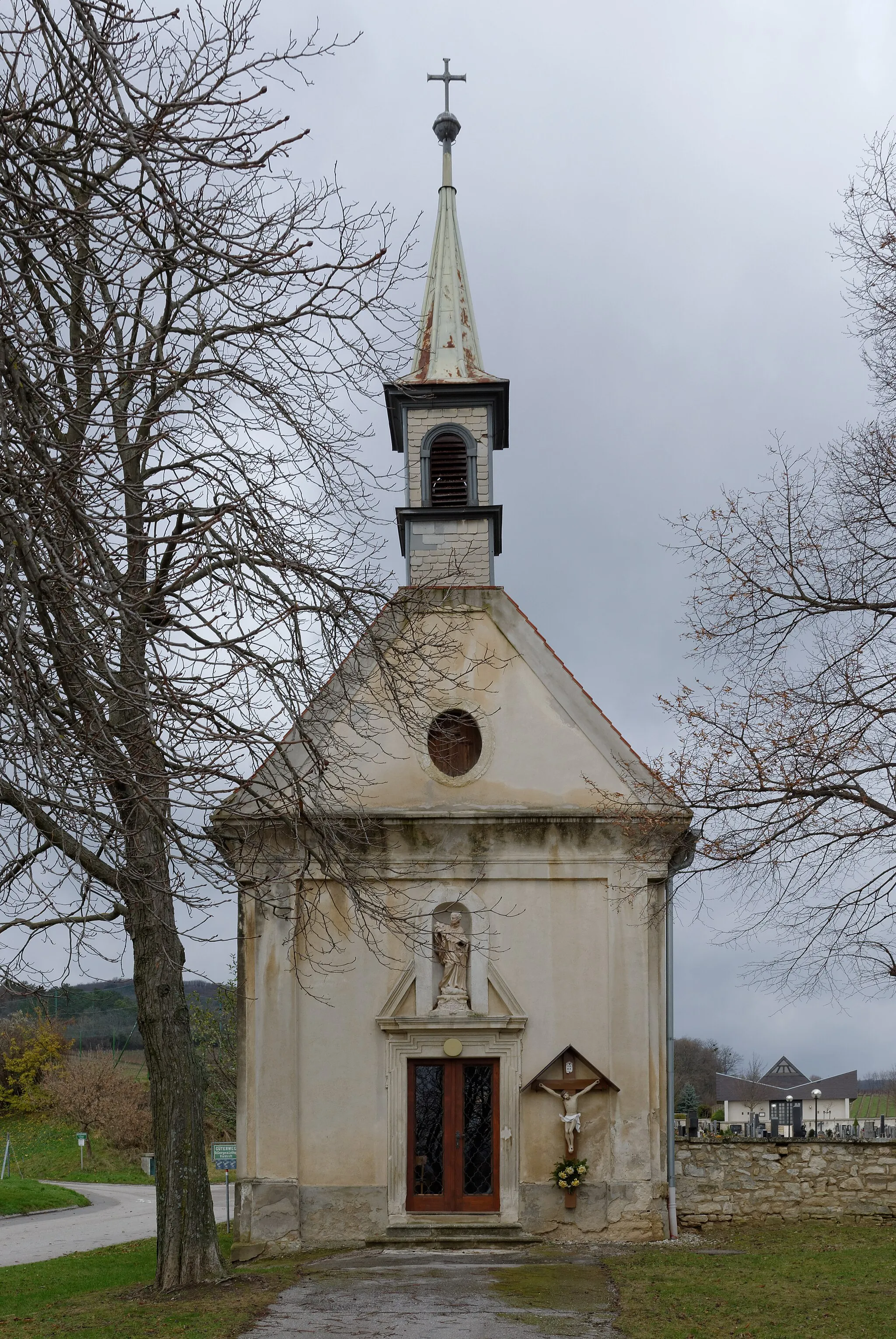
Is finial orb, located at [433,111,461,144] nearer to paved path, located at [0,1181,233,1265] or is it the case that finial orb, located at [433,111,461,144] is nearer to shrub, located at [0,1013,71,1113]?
paved path, located at [0,1181,233,1265]

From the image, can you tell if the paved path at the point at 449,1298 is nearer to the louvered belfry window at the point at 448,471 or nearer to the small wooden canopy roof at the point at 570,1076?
the small wooden canopy roof at the point at 570,1076

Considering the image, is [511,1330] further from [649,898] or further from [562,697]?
[562,697]

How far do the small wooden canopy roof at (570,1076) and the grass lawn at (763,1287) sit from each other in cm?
193

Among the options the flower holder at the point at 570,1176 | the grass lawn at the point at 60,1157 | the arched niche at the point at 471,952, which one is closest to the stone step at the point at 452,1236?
the flower holder at the point at 570,1176

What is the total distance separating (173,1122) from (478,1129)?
5.42m

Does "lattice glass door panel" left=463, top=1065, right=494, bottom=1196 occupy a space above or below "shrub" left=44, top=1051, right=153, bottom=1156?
above

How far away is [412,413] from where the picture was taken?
68.5 ft

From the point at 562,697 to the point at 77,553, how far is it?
11.6 metres

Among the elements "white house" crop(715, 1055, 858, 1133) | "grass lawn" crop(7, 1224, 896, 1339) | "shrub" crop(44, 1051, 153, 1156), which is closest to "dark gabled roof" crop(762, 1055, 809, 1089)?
"white house" crop(715, 1055, 858, 1133)

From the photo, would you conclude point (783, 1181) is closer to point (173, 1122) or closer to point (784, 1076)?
point (173, 1122)

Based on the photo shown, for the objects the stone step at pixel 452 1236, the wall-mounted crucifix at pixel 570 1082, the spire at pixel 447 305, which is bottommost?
the stone step at pixel 452 1236

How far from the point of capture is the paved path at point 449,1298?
35.6ft

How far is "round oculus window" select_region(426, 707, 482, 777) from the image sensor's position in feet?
60.0

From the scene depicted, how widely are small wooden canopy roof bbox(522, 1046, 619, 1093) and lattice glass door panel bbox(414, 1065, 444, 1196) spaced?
44.3 inches
